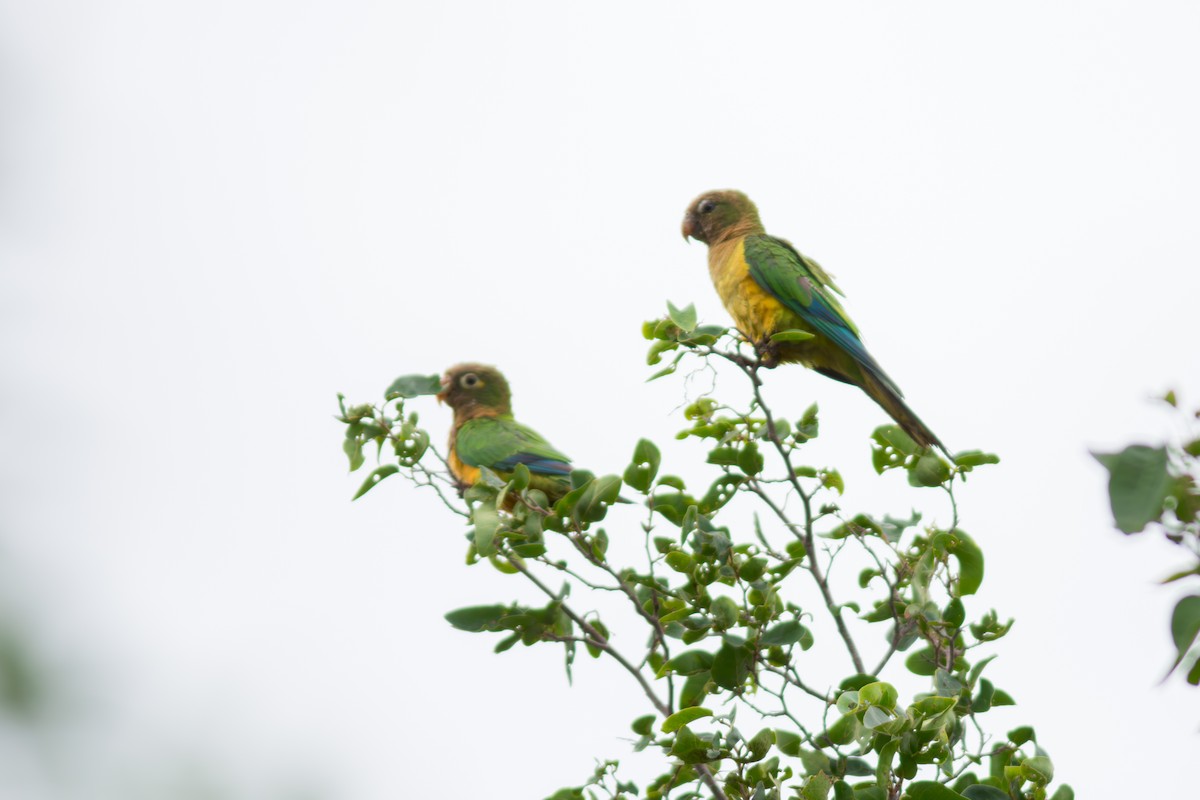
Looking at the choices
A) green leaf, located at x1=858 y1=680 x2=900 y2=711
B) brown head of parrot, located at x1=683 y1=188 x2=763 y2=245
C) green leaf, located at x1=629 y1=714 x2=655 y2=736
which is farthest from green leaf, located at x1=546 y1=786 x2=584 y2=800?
brown head of parrot, located at x1=683 y1=188 x2=763 y2=245

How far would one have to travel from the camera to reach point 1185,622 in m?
1.13

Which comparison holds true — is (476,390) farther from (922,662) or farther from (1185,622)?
(1185,622)

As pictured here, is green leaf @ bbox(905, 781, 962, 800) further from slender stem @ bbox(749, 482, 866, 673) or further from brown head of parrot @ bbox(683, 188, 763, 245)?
brown head of parrot @ bbox(683, 188, 763, 245)

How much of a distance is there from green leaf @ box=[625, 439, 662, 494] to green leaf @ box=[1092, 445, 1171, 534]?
6.81ft

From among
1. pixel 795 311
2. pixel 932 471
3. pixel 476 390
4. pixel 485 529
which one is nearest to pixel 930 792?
pixel 932 471

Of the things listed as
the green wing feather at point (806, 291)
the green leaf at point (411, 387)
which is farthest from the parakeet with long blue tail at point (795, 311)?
the green leaf at point (411, 387)

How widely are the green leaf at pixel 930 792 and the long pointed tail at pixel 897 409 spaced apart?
69.1 inches

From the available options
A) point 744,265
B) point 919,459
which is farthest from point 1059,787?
point 744,265

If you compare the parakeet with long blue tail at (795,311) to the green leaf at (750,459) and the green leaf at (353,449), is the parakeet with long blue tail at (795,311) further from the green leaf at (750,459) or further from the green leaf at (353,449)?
the green leaf at (353,449)

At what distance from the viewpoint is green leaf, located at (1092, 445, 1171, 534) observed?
1.06 meters

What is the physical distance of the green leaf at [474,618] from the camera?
3.20 m

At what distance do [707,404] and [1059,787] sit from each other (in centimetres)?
130

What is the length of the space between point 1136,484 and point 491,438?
4830 millimetres

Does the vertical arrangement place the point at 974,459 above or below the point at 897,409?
below
